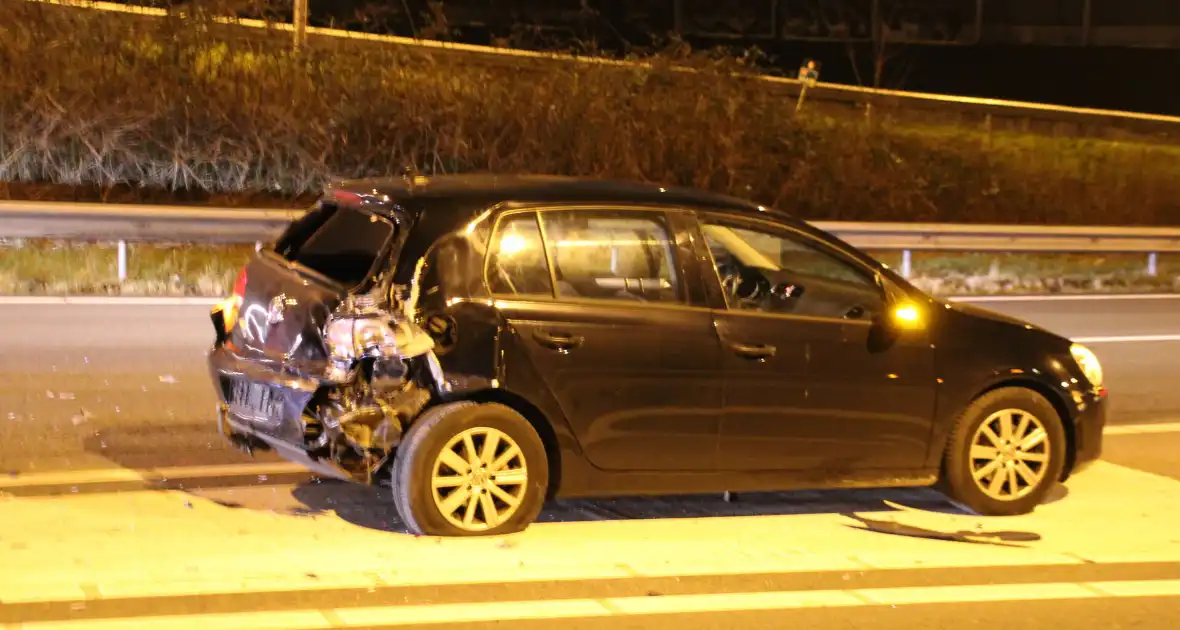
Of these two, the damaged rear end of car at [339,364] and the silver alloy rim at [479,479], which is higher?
the damaged rear end of car at [339,364]

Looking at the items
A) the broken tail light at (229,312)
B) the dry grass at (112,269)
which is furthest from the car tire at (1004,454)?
the dry grass at (112,269)

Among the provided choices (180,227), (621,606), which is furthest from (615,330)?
(180,227)

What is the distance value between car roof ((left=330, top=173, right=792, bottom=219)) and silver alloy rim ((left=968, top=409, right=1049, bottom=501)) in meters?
1.39

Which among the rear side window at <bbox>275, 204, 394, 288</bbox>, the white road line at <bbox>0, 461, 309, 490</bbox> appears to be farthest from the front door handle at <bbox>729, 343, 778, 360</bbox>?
the white road line at <bbox>0, 461, 309, 490</bbox>

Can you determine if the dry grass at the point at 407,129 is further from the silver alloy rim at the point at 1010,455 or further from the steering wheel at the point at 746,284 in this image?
→ the silver alloy rim at the point at 1010,455

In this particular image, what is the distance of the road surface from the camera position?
5305mm

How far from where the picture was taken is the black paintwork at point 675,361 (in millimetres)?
6055

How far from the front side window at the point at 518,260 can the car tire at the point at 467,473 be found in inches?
19.6

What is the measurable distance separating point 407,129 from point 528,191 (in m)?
14.9

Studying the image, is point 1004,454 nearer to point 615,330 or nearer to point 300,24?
point 615,330

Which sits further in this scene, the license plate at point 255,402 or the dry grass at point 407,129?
the dry grass at point 407,129

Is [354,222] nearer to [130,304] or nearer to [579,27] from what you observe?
[130,304]

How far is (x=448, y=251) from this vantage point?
6055 mm

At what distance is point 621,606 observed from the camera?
543 cm
